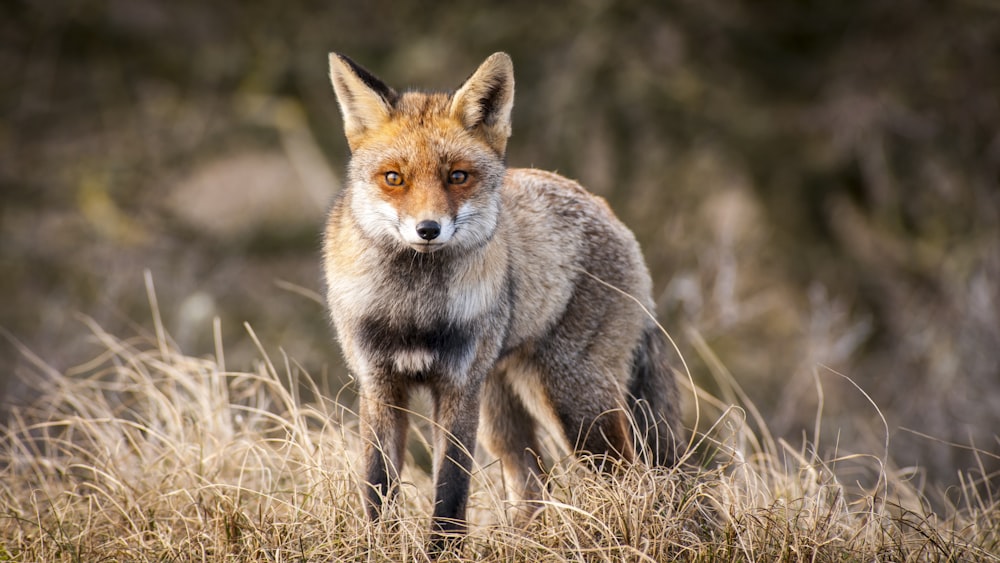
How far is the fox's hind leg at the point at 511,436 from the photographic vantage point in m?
4.59

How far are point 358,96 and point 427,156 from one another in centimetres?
44

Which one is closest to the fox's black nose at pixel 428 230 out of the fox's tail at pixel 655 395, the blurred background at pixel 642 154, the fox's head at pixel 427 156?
the fox's head at pixel 427 156

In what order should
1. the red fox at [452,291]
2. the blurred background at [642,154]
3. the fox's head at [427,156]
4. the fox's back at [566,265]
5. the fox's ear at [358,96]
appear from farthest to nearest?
the blurred background at [642,154] < the fox's back at [566,265] < the fox's ear at [358,96] < the red fox at [452,291] < the fox's head at [427,156]

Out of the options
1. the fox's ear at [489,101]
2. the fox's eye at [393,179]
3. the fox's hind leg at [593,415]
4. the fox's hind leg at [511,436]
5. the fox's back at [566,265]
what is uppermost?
the fox's ear at [489,101]

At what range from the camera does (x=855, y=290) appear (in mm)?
9680

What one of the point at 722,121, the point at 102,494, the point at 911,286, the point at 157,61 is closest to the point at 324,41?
the point at 157,61

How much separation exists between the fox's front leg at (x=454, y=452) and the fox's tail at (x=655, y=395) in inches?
38.1

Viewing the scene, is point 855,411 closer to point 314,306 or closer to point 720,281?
point 720,281

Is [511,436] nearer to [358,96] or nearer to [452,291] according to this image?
[452,291]

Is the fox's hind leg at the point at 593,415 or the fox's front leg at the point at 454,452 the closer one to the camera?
the fox's front leg at the point at 454,452

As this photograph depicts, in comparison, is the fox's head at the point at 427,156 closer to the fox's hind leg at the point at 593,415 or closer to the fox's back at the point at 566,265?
the fox's back at the point at 566,265

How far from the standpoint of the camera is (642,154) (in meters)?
9.57

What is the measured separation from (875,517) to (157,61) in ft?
31.9

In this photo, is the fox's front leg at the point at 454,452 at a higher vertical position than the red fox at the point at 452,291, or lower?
lower
